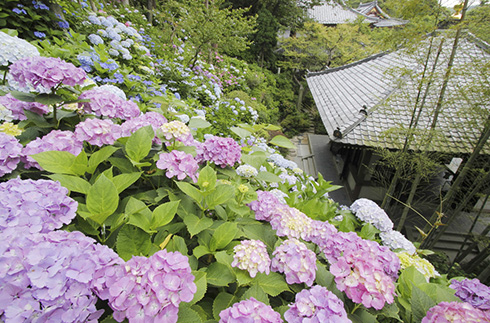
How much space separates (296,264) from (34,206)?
78 centimetres

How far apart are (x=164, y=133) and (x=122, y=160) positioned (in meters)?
0.22

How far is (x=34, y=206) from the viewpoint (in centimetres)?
64

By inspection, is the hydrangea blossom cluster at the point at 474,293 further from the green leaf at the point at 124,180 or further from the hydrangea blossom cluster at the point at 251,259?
the green leaf at the point at 124,180

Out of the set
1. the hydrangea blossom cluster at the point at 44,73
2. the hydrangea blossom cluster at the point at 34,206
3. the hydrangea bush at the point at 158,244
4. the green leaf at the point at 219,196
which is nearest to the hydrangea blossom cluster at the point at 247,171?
the hydrangea bush at the point at 158,244

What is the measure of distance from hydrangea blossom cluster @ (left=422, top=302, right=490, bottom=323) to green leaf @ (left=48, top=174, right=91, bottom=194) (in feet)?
3.94

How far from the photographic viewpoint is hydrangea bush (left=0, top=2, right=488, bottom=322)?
1.70 feet

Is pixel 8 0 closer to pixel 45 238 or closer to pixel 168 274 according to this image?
pixel 45 238

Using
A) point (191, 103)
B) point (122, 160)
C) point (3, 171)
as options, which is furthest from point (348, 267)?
point (191, 103)

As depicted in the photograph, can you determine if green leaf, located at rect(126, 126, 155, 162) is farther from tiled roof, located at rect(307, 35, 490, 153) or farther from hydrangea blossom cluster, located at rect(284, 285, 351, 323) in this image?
tiled roof, located at rect(307, 35, 490, 153)

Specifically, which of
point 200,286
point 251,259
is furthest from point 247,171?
point 200,286

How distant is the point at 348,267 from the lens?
0.77 meters

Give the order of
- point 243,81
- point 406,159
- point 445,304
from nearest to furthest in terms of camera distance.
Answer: point 445,304
point 406,159
point 243,81

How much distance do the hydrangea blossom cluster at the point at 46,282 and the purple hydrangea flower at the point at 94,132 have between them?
581 millimetres

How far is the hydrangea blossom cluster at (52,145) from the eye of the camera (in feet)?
3.06
